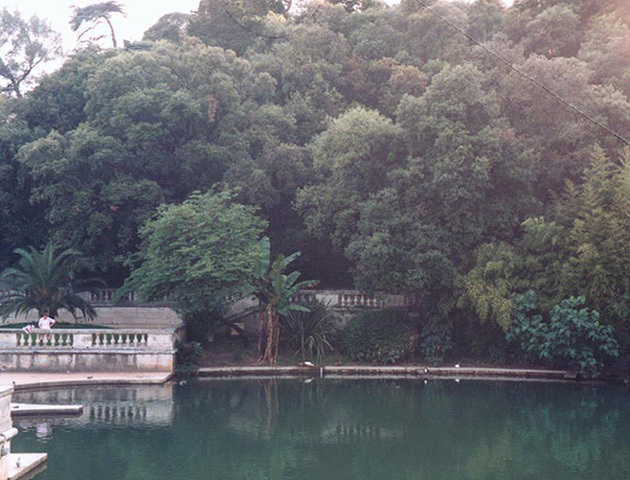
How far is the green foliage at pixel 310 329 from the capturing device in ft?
76.2

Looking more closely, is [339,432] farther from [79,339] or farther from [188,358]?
[79,339]

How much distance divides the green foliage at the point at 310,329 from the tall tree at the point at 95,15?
24924mm

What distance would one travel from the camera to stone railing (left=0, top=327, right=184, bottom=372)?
68.5 ft

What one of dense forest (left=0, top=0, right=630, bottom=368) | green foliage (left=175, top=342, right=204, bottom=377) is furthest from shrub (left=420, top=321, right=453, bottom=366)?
green foliage (left=175, top=342, right=204, bottom=377)

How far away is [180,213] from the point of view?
22.2 m

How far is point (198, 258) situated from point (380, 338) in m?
5.99

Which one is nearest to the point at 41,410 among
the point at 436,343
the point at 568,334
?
the point at 436,343

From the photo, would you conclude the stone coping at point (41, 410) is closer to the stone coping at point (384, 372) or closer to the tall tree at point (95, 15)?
the stone coping at point (384, 372)

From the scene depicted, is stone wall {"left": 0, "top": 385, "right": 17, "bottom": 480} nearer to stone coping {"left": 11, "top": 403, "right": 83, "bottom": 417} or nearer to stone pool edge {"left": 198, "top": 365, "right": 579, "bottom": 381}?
stone coping {"left": 11, "top": 403, "right": 83, "bottom": 417}

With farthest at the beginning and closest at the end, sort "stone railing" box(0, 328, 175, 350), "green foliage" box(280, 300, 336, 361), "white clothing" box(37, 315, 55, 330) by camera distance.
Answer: "green foliage" box(280, 300, 336, 361)
"white clothing" box(37, 315, 55, 330)
"stone railing" box(0, 328, 175, 350)

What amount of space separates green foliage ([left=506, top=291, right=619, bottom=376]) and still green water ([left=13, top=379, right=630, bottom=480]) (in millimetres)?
871

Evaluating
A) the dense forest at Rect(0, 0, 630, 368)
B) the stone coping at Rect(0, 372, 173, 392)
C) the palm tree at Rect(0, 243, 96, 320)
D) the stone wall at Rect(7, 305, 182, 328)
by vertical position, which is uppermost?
the dense forest at Rect(0, 0, 630, 368)

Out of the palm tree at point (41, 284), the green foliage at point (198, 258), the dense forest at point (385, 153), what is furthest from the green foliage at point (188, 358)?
the palm tree at point (41, 284)

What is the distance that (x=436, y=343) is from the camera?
2298cm
